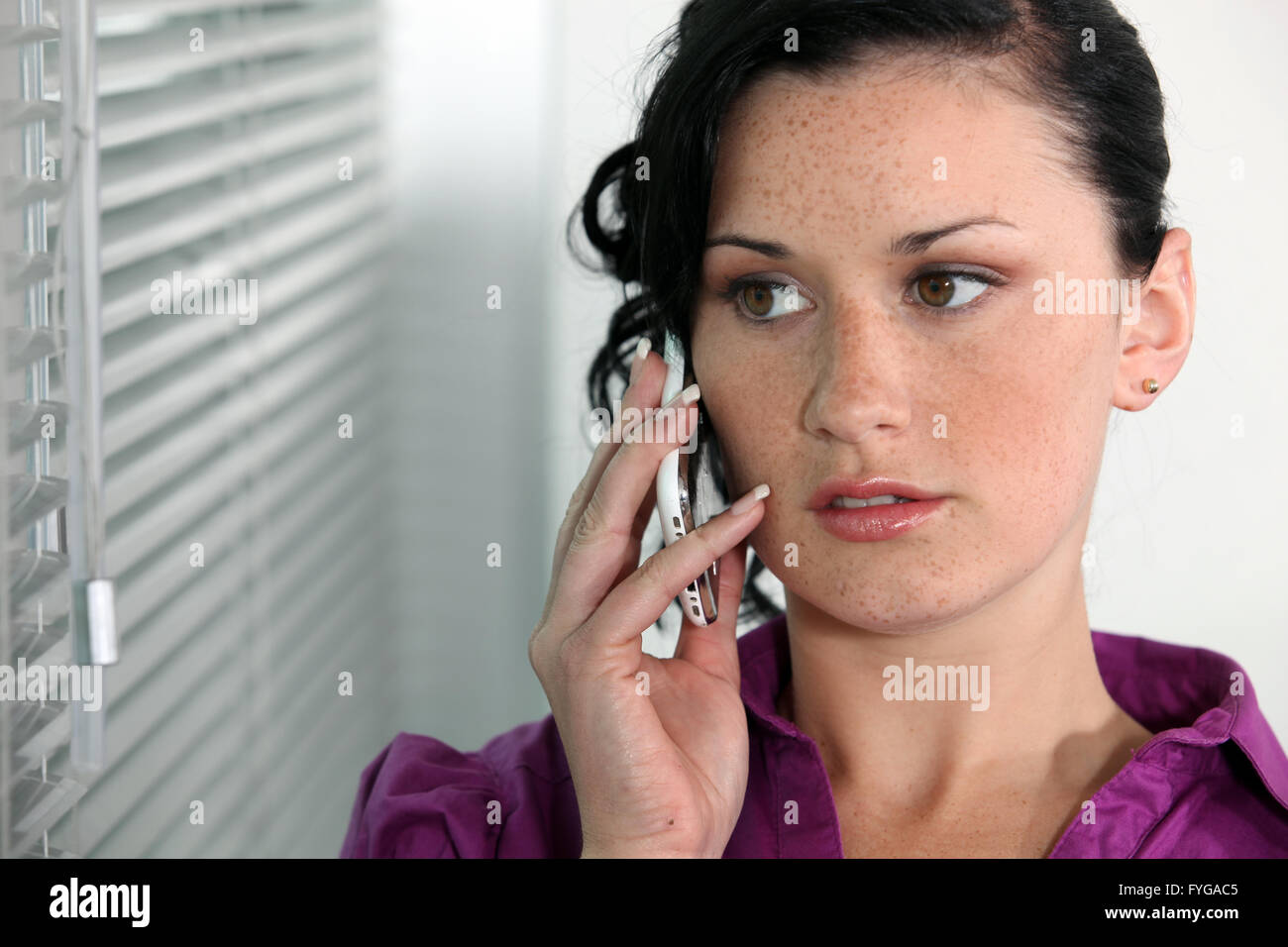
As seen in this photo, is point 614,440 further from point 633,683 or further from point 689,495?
point 633,683

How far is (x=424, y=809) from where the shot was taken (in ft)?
4.08

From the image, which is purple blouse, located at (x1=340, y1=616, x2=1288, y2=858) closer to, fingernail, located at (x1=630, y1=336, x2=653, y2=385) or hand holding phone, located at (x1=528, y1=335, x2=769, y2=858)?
hand holding phone, located at (x1=528, y1=335, x2=769, y2=858)

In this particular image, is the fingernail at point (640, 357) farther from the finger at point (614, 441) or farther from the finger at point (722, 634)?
the finger at point (722, 634)

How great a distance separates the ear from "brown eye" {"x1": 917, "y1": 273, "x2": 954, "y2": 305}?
0.21 m

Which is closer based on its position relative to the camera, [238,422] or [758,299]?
[758,299]

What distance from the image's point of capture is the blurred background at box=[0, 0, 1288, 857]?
1125 mm

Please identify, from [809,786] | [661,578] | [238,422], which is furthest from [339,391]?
[809,786]

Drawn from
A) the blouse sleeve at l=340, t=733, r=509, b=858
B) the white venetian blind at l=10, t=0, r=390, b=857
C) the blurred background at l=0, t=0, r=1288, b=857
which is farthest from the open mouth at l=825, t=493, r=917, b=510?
the white venetian blind at l=10, t=0, r=390, b=857

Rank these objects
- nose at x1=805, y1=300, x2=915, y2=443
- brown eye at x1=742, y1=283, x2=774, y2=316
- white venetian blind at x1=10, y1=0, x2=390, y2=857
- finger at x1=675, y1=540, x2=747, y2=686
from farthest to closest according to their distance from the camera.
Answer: white venetian blind at x1=10, y1=0, x2=390, y2=857
finger at x1=675, y1=540, x2=747, y2=686
brown eye at x1=742, y1=283, x2=774, y2=316
nose at x1=805, y1=300, x2=915, y2=443

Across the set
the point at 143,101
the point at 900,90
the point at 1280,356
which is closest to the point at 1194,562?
the point at 1280,356

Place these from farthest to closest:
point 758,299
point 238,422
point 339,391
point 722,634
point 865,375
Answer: point 339,391
point 238,422
point 722,634
point 758,299
point 865,375

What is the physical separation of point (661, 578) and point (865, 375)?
26 centimetres

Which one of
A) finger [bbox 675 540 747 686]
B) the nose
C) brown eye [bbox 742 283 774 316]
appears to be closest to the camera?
the nose
